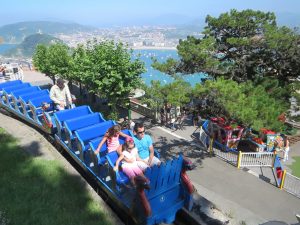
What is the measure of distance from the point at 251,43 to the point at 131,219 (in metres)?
11.8

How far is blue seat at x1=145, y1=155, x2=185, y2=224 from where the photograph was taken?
5945 millimetres

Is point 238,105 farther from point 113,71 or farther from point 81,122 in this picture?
point 113,71

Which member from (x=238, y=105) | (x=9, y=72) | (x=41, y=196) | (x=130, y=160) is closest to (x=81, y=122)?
(x=130, y=160)

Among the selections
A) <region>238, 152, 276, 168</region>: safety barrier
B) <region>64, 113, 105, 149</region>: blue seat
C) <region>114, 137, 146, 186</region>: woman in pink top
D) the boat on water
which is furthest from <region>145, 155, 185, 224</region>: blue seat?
the boat on water

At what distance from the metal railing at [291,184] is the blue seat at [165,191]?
741 cm

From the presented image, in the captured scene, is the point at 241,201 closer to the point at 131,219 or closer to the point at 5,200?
the point at 131,219

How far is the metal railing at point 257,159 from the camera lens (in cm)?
1402

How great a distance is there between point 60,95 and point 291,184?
9836 millimetres

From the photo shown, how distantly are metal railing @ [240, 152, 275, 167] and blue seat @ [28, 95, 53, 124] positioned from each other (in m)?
9.00

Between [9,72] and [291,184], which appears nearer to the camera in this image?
[291,184]

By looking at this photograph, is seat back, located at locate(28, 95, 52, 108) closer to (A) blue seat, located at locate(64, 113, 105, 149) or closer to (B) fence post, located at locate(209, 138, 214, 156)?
(A) blue seat, located at locate(64, 113, 105, 149)

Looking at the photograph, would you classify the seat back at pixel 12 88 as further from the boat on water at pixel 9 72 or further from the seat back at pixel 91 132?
the boat on water at pixel 9 72

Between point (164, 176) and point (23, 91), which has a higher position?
point (164, 176)

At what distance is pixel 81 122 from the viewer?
30.0 ft
